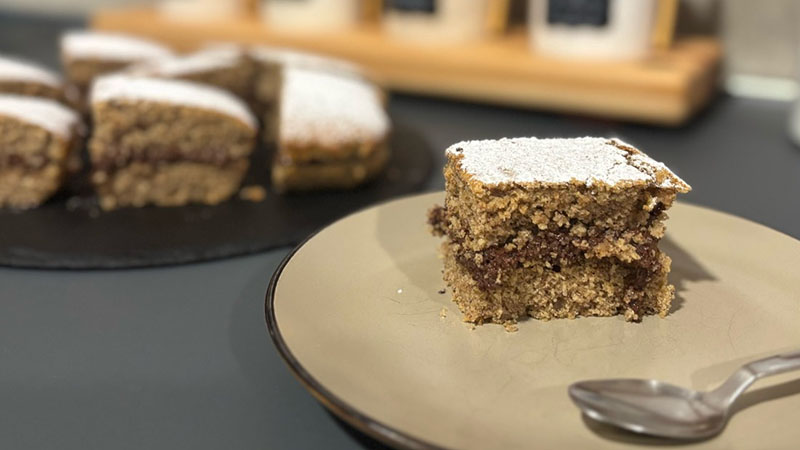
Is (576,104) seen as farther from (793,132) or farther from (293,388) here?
(293,388)

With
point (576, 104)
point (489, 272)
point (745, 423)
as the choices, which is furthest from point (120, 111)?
point (745, 423)

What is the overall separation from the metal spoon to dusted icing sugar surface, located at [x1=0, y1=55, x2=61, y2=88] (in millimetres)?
1854

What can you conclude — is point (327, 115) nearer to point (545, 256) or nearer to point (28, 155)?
point (28, 155)

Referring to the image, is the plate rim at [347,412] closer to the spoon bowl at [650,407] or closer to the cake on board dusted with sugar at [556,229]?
the spoon bowl at [650,407]

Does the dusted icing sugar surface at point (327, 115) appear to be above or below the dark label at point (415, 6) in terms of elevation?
below

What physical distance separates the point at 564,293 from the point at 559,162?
208 millimetres

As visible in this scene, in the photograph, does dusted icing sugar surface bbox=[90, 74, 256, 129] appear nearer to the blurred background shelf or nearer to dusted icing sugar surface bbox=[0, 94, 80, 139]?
dusted icing sugar surface bbox=[0, 94, 80, 139]

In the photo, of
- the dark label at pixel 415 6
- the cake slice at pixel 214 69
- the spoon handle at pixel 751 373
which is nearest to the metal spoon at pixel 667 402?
the spoon handle at pixel 751 373

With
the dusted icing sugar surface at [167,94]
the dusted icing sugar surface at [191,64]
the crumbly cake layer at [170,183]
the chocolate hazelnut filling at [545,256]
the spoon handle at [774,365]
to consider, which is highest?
the dusted icing sugar surface at [191,64]

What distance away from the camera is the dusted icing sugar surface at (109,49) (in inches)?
97.2

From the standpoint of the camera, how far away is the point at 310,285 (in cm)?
118

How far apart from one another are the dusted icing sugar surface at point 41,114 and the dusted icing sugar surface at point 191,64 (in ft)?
1.13

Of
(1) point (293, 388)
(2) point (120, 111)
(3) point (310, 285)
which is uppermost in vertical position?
(2) point (120, 111)

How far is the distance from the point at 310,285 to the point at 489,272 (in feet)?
0.92
